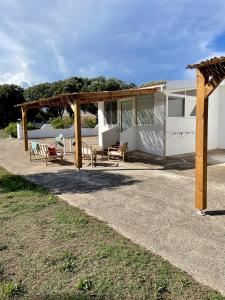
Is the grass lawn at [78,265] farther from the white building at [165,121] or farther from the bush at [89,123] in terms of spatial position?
the bush at [89,123]

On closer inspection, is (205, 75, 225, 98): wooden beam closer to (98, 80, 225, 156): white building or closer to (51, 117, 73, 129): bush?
(98, 80, 225, 156): white building

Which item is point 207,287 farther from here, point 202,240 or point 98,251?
point 98,251

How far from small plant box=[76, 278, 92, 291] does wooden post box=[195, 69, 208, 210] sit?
10.4 feet

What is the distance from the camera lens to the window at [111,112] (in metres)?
16.3

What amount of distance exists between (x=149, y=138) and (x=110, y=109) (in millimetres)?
3930

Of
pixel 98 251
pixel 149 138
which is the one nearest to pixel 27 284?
pixel 98 251

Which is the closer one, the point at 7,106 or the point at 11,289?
the point at 11,289

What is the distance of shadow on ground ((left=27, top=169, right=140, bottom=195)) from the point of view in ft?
26.3

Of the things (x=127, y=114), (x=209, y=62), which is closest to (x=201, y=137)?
(x=209, y=62)

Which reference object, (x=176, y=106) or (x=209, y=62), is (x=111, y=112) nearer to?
(x=176, y=106)

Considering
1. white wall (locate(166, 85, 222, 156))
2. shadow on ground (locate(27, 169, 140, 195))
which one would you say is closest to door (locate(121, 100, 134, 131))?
white wall (locate(166, 85, 222, 156))

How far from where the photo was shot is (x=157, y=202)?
664 centimetres

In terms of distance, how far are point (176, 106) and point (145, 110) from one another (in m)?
1.50

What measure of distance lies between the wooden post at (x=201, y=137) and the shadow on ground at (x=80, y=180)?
2.86 m
